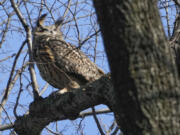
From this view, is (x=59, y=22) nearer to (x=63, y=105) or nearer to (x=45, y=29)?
(x=45, y=29)

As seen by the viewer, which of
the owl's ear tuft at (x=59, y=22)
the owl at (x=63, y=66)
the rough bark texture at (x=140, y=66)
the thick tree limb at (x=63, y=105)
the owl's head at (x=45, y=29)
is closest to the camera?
the rough bark texture at (x=140, y=66)

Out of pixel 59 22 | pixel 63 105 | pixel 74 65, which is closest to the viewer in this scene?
pixel 63 105

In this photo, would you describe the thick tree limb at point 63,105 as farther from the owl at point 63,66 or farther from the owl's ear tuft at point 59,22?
the owl's ear tuft at point 59,22

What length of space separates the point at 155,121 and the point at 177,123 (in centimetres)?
13

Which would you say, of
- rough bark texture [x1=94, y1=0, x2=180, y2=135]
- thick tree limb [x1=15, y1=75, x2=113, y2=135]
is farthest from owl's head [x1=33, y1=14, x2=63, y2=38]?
rough bark texture [x1=94, y1=0, x2=180, y2=135]

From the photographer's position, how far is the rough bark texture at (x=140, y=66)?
198cm

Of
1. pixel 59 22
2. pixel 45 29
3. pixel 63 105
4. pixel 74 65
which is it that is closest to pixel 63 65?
pixel 74 65

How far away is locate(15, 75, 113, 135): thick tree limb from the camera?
11.2 ft

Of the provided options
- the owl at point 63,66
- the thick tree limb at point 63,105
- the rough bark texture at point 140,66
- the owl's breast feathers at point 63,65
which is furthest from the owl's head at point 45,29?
the rough bark texture at point 140,66

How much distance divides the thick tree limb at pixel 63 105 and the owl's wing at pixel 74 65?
1205 mm

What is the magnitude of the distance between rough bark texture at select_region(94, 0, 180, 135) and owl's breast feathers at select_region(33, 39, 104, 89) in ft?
9.79

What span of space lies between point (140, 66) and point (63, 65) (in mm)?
3123

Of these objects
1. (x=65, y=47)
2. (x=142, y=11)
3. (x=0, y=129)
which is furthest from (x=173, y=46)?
(x=0, y=129)

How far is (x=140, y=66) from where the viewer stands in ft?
6.55
